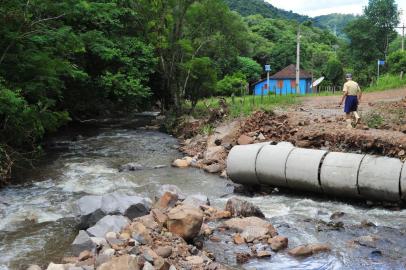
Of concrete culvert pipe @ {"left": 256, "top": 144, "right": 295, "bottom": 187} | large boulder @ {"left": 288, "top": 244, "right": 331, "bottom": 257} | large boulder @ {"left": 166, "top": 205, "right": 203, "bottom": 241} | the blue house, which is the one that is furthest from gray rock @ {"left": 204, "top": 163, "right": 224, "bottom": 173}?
the blue house

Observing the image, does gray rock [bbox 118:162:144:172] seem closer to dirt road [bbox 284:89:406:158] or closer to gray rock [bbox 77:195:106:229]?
dirt road [bbox 284:89:406:158]

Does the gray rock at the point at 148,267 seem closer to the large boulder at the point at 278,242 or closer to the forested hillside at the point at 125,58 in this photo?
the large boulder at the point at 278,242

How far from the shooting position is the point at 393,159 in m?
11.5

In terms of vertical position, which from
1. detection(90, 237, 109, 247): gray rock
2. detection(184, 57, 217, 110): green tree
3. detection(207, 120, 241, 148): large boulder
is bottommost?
detection(90, 237, 109, 247): gray rock

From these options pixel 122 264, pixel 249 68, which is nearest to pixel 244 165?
pixel 122 264

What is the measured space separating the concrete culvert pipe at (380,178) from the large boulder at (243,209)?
2727mm

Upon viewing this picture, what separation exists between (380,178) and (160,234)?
551cm

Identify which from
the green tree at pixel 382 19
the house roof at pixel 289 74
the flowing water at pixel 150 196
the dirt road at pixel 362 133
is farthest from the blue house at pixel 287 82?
the flowing water at pixel 150 196

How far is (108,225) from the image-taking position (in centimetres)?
912

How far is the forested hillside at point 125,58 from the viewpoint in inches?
566

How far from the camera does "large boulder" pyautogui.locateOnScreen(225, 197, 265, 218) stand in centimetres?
1055

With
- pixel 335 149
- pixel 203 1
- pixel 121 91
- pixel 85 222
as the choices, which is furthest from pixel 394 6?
pixel 85 222

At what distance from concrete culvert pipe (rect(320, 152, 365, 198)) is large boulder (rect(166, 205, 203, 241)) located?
171 inches

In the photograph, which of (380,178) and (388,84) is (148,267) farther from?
(388,84)
